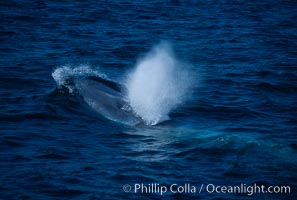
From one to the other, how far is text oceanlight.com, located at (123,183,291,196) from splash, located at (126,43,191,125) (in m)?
6.06

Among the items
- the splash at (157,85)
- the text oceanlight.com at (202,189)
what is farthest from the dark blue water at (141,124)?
the splash at (157,85)

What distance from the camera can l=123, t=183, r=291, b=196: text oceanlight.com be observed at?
54.9 ft

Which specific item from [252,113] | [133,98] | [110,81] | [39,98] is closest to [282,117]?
[252,113]

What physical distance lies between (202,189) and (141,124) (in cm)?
627

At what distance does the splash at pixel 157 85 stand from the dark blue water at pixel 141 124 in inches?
22.8

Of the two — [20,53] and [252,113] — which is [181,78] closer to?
[252,113]

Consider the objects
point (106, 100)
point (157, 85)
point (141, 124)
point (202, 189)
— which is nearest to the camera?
point (202, 189)

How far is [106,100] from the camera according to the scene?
24328 mm

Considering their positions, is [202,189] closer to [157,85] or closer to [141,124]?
[141,124]

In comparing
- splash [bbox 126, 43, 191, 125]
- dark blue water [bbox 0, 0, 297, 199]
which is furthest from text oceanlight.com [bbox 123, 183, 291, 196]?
splash [bbox 126, 43, 191, 125]

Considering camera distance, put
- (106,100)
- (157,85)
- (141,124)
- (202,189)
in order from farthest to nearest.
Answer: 1. (157,85)
2. (106,100)
3. (141,124)
4. (202,189)

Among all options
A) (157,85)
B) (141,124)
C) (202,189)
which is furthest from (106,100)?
(202,189)

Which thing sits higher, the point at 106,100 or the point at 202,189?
the point at 106,100

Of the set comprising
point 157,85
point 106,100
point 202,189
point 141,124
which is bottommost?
point 202,189
